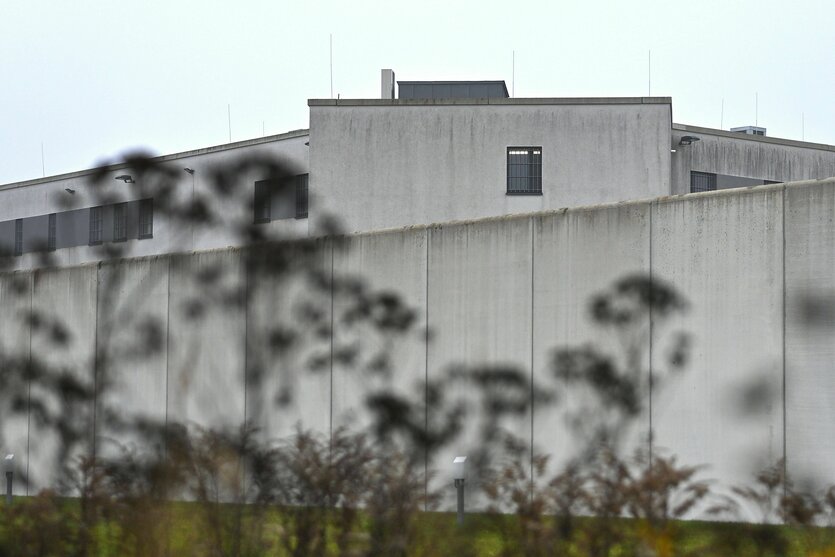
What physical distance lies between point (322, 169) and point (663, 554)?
1129 inches

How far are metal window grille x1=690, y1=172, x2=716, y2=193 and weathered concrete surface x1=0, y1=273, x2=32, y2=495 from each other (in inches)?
1168

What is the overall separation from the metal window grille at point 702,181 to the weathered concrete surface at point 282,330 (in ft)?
102

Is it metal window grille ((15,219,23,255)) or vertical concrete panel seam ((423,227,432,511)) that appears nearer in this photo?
vertical concrete panel seam ((423,227,432,511))

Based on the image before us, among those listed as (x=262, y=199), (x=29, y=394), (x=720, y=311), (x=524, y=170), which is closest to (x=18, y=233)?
(x=524, y=170)

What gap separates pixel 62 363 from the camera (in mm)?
8805

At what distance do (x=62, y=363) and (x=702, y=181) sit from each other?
3157 cm

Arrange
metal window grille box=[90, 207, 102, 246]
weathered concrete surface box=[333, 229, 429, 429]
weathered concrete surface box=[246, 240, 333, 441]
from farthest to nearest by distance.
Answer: metal window grille box=[90, 207, 102, 246], weathered concrete surface box=[333, 229, 429, 429], weathered concrete surface box=[246, 240, 333, 441]

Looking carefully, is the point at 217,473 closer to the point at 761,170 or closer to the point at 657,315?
the point at 657,315

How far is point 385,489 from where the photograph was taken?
665cm

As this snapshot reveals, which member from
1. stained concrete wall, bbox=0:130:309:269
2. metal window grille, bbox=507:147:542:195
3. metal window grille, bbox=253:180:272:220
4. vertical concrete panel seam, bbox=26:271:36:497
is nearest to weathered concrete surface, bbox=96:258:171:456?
stained concrete wall, bbox=0:130:309:269

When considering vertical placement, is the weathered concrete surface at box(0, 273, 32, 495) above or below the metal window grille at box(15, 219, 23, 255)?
below

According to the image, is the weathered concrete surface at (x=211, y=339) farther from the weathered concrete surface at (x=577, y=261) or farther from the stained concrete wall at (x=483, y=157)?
the stained concrete wall at (x=483, y=157)

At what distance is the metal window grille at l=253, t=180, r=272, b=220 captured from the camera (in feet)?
22.3

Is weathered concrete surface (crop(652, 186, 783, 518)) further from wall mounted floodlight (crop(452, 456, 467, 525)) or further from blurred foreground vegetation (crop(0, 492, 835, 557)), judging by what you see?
blurred foreground vegetation (crop(0, 492, 835, 557))
